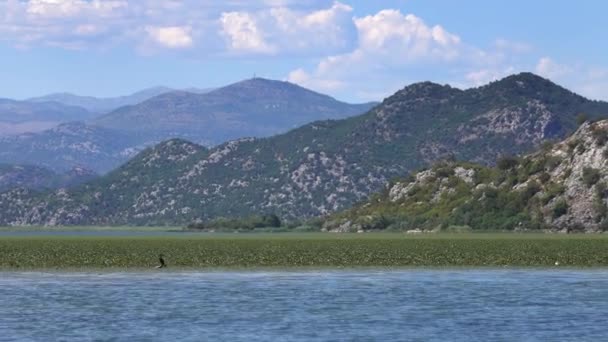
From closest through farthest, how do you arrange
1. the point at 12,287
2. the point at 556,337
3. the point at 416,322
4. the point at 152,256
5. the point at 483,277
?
the point at 556,337 → the point at 416,322 → the point at 12,287 → the point at 483,277 → the point at 152,256

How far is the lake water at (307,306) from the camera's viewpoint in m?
65.7

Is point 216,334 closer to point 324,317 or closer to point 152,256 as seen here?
point 324,317

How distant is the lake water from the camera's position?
65.7 m

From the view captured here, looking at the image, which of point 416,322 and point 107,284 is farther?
point 107,284

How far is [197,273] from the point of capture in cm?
11150

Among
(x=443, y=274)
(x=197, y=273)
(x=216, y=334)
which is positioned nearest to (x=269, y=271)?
(x=197, y=273)

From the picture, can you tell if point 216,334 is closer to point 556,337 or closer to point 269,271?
point 556,337

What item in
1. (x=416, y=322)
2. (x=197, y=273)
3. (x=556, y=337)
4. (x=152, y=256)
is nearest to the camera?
(x=556, y=337)

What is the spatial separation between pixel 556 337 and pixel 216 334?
54.7ft

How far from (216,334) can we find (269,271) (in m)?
48.6

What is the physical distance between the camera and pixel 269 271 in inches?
4500

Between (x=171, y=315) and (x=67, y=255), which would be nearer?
(x=171, y=315)

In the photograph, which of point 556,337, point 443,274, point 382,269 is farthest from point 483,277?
point 556,337

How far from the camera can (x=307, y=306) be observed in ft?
259
